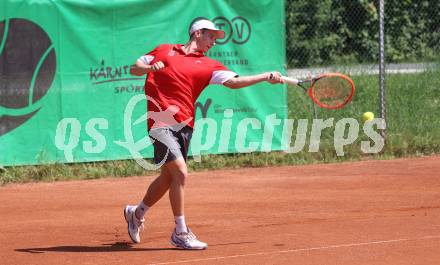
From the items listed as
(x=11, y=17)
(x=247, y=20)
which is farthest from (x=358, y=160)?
(x=11, y=17)

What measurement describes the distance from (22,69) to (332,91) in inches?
172

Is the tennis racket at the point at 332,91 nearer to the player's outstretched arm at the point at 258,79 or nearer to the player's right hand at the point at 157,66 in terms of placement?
the player's outstretched arm at the point at 258,79

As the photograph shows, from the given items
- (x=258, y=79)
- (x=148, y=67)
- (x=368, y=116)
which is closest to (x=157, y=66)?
(x=148, y=67)

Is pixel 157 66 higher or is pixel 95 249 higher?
Answer: pixel 157 66

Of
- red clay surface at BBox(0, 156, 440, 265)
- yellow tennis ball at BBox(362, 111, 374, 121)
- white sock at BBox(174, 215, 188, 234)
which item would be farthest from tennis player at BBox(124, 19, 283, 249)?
yellow tennis ball at BBox(362, 111, 374, 121)

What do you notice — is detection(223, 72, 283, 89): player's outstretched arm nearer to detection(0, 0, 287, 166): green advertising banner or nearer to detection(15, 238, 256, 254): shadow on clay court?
detection(15, 238, 256, 254): shadow on clay court

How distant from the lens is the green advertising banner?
11375mm

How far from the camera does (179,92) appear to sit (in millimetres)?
7246

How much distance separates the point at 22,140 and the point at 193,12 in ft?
9.32

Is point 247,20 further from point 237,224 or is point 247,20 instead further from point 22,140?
point 237,224

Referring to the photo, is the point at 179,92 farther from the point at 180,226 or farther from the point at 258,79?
the point at 180,226

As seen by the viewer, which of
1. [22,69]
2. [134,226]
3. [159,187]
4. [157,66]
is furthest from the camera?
[22,69]

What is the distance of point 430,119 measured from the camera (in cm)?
1416

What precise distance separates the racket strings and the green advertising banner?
141 inches
